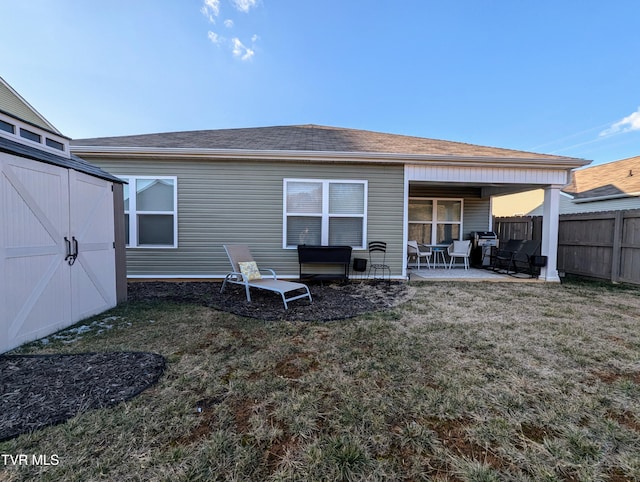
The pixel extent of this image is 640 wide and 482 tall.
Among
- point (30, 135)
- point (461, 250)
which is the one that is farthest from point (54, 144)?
point (461, 250)

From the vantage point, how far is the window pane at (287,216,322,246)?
6.63m

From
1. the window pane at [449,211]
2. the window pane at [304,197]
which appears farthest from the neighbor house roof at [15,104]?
the window pane at [449,211]

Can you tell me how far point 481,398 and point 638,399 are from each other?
1.23 metres

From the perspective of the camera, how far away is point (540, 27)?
8414 millimetres

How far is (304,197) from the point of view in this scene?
656cm

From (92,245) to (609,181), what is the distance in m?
16.0

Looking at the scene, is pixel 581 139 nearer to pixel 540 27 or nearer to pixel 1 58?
pixel 540 27

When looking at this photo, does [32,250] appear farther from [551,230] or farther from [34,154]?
[551,230]

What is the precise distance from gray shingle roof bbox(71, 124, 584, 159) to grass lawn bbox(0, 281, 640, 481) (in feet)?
13.7

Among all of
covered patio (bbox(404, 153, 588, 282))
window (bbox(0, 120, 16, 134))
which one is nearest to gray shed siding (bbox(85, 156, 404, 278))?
covered patio (bbox(404, 153, 588, 282))

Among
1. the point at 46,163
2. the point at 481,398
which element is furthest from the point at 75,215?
the point at 481,398

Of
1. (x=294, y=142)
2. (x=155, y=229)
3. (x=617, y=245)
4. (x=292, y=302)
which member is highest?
(x=294, y=142)

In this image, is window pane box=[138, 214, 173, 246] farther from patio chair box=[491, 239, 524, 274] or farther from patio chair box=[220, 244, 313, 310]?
patio chair box=[491, 239, 524, 274]

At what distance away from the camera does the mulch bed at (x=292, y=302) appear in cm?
432
